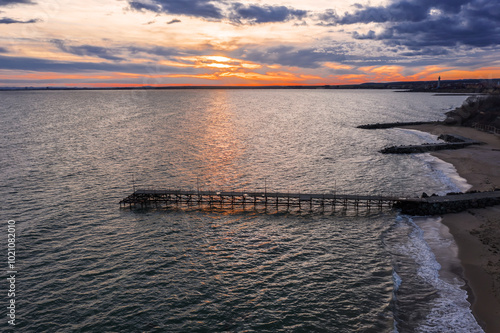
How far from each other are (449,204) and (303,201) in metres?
20.5

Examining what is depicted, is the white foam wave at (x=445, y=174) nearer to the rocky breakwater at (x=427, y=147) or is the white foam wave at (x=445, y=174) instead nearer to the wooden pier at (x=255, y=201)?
the rocky breakwater at (x=427, y=147)

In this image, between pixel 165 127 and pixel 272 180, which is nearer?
pixel 272 180

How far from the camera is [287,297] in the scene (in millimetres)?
27406

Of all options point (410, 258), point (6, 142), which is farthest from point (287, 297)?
point (6, 142)

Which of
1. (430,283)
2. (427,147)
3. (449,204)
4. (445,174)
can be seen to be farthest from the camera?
(427,147)

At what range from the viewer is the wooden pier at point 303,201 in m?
44.5

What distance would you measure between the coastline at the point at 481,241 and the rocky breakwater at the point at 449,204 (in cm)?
112

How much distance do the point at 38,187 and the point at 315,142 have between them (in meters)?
71.8

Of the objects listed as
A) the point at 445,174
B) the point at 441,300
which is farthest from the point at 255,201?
the point at 445,174

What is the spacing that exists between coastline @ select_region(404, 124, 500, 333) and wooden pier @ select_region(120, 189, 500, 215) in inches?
74.0

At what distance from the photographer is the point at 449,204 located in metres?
44.4

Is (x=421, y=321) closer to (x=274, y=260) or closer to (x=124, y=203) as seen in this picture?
(x=274, y=260)

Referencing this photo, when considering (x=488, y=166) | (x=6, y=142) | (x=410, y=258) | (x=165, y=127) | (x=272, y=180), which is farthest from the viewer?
(x=165, y=127)

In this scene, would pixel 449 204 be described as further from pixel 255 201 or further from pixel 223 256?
pixel 223 256
